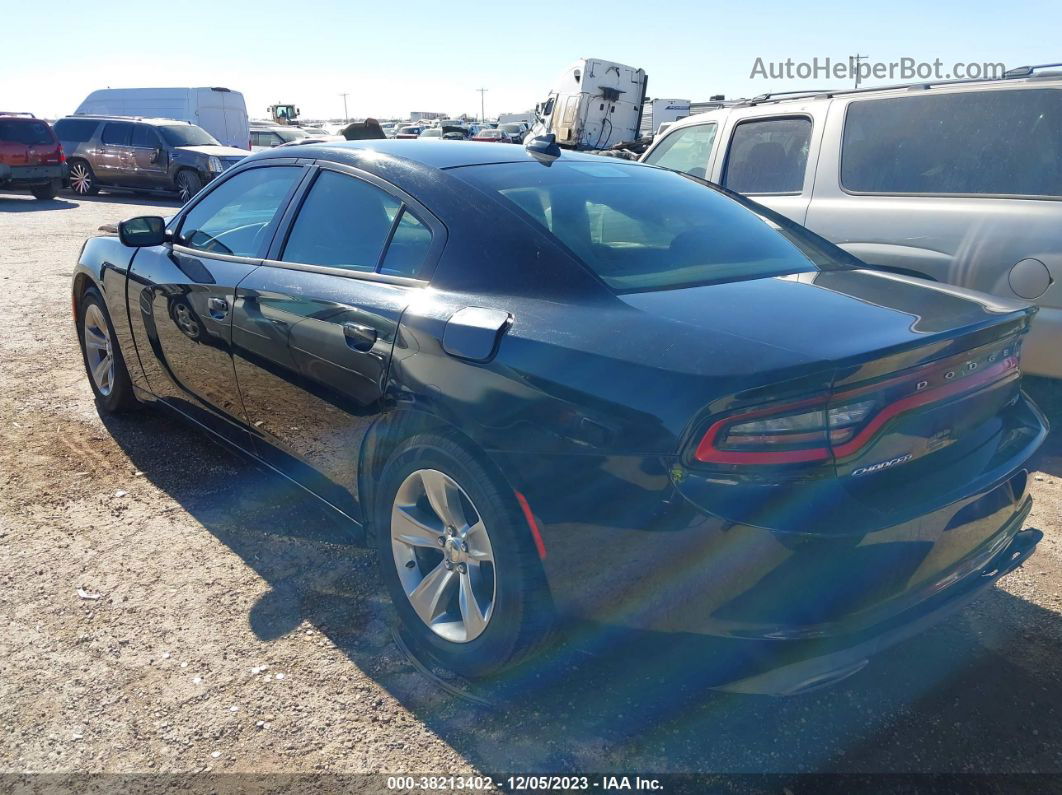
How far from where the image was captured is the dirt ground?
233 cm

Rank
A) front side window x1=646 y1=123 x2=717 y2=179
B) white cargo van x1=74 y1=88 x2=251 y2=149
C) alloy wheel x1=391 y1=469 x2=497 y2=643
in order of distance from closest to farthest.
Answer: alloy wheel x1=391 y1=469 x2=497 y2=643, front side window x1=646 y1=123 x2=717 y2=179, white cargo van x1=74 y1=88 x2=251 y2=149

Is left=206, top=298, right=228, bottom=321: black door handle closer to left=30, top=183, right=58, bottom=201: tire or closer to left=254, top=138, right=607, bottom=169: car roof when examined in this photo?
left=254, top=138, right=607, bottom=169: car roof

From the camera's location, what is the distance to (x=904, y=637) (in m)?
2.08

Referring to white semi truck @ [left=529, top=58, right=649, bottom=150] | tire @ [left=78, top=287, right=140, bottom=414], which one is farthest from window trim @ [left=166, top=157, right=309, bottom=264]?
white semi truck @ [left=529, top=58, right=649, bottom=150]

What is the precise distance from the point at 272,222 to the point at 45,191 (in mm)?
18504

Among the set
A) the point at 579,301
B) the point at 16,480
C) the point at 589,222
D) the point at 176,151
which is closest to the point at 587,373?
the point at 579,301

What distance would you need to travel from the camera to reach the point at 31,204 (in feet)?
61.3

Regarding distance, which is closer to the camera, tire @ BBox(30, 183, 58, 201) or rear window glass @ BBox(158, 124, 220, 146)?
rear window glass @ BBox(158, 124, 220, 146)

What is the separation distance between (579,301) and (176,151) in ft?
57.9

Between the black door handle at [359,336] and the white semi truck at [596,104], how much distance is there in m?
15.7

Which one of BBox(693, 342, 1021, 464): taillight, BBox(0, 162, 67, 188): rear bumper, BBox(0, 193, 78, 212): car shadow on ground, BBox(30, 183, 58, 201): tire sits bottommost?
BBox(0, 193, 78, 212): car shadow on ground

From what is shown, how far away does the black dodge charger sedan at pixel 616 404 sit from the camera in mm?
1945

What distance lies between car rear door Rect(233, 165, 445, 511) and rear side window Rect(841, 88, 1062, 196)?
10.2ft

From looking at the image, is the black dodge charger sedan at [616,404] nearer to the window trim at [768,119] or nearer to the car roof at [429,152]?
the car roof at [429,152]
